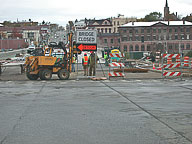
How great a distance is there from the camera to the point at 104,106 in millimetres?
12656

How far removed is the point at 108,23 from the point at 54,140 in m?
160

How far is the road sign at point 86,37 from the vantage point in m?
27.1

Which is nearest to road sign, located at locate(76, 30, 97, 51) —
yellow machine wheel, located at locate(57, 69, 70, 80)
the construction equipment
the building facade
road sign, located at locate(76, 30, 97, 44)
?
road sign, located at locate(76, 30, 97, 44)

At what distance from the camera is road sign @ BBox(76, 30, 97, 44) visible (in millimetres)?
27078

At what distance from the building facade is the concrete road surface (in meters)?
105

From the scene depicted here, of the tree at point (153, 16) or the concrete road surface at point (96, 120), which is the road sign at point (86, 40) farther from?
the tree at point (153, 16)

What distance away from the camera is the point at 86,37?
89.6ft

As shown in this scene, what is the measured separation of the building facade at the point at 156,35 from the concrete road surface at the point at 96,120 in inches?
4126

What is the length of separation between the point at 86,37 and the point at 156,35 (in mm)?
97493

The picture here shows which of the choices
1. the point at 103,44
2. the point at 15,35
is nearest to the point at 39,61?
the point at 103,44

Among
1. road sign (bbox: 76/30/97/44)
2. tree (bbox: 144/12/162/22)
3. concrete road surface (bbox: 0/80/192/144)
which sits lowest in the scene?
concrete road surface (bbox: 0/80/192/144)

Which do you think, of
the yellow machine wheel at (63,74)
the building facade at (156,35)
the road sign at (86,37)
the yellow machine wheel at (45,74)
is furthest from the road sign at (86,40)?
the building facade at (156,35)

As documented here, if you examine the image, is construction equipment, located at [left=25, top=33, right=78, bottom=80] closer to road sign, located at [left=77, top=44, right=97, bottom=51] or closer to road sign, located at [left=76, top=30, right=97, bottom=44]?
road sign, located at [left=77, top=44, right=97, bottom=51]

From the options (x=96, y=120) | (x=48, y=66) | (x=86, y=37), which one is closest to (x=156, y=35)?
(x=86, y=37)
